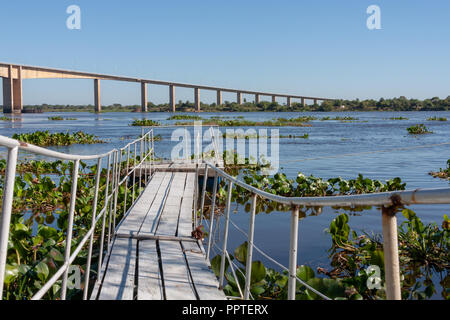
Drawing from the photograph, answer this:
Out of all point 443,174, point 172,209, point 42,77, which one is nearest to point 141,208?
point 172,209

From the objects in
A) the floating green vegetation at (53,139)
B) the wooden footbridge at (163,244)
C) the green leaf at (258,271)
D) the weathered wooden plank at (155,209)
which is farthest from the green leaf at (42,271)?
the floating green vegetation at (53,139)

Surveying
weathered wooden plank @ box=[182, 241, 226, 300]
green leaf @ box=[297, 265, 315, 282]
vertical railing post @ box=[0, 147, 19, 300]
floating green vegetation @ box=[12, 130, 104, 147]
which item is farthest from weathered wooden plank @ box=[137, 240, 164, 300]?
floating green vegetation @ box=[12, 130, 104, 147]

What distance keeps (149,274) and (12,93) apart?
2529 inches

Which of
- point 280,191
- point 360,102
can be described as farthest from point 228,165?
point 360,102

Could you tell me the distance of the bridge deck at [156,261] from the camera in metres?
3.00

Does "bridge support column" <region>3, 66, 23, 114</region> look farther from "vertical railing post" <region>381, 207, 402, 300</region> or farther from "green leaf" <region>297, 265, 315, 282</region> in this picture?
"vertical railing post" <region>381, 207, 402, 300</region>

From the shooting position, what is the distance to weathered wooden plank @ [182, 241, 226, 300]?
9.84 ft

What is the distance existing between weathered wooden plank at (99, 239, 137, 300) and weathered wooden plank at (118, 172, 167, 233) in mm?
499

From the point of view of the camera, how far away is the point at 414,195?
3.50 ft

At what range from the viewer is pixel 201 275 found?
3.40 metres

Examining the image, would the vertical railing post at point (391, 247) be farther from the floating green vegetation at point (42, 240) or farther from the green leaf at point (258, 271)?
the green leaf at point (258, 271)

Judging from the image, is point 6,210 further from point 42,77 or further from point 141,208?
point 42,77
